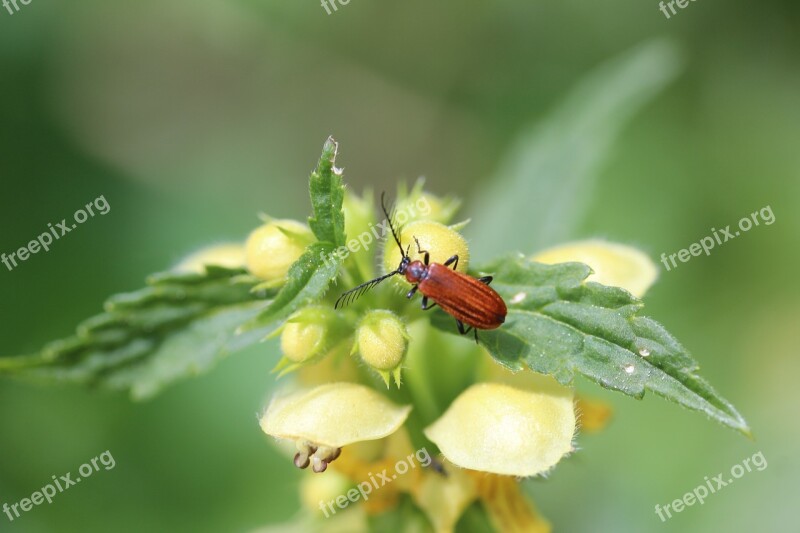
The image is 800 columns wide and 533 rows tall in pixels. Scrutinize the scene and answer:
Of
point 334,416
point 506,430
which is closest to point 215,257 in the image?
point 334,416

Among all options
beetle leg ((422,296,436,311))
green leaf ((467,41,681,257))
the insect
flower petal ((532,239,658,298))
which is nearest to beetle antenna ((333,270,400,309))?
the insect

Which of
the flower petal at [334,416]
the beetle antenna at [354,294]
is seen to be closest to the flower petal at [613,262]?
the beetle antenna at [354,294]

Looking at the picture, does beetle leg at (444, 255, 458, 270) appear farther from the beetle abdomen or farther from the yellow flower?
the yellow flower

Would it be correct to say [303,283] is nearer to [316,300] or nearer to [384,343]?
[316,300]

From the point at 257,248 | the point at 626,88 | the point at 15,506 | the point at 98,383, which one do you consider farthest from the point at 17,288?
the point at 626,88

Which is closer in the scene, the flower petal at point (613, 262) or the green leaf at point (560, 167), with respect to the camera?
the flower petal at point (613, 262)

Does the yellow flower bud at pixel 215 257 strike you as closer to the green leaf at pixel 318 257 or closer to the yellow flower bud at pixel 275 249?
the yellow flower bud at pixel 275 249
